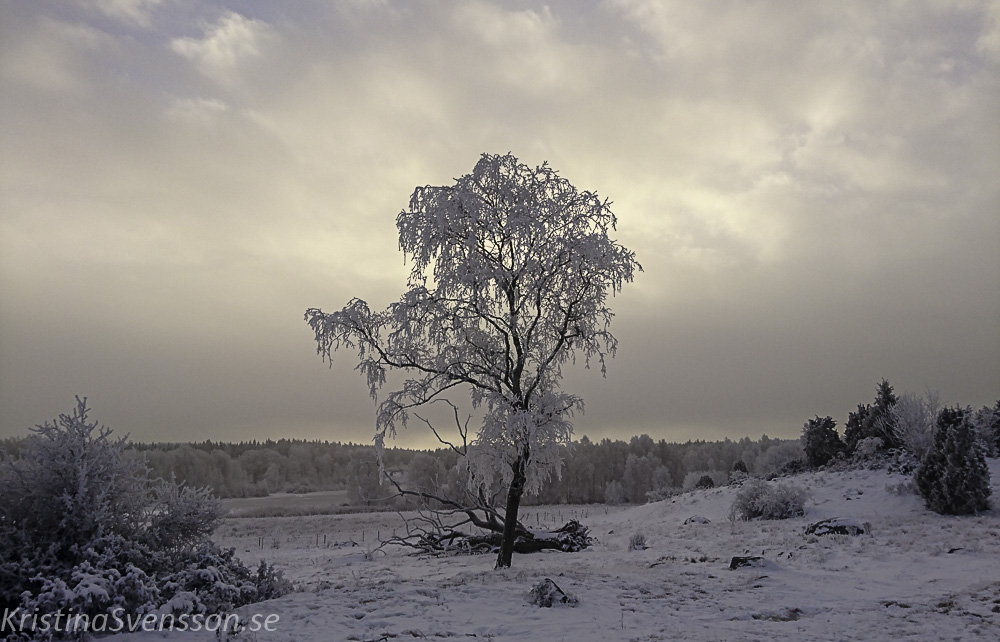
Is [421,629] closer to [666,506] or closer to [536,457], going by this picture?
[536,457]

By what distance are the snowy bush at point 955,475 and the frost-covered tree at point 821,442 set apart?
1477 centimetres

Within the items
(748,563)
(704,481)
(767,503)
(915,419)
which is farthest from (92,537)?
(704,481)

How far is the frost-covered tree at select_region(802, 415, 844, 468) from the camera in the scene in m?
40.4

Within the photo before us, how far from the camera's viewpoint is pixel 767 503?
28375 millimetres

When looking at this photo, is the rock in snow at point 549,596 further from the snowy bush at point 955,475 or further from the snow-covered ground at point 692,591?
the snowy bush at point 955,475

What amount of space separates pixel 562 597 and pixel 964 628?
6.43 m

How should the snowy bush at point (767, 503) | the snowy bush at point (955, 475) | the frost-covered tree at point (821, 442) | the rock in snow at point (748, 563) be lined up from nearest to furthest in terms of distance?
the rock in snow at point (748, 563) < the snowy bush at point (955, 475) < the snowy bush at point (767, 503) < the frost-covered tree at point (821, 442)

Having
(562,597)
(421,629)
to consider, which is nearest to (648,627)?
(562,597)

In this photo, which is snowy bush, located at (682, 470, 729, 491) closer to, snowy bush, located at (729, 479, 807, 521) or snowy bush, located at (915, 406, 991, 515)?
snowy bush, located at (729, 479, 807, 521)

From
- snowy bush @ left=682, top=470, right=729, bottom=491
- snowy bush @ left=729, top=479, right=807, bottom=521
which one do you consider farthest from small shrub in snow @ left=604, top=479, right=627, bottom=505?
snowy bush @ left=729, top=479, right=807, bottom=521

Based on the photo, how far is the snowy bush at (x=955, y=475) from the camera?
78.1 ft

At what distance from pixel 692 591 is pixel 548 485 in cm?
7459

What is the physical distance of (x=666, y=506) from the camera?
1538 inches

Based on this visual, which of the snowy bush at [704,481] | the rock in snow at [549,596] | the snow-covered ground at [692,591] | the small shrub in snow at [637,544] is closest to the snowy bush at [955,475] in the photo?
the snow-covered ground at [692,591]
